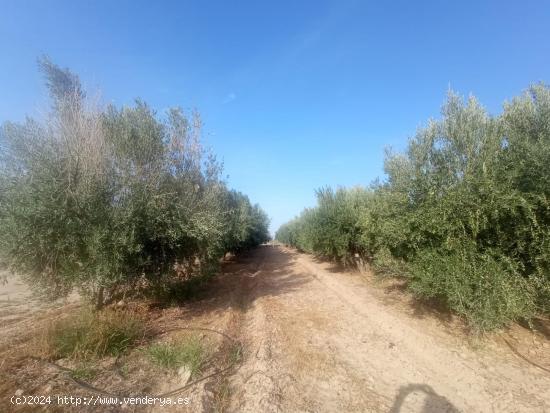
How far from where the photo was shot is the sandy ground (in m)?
4.70

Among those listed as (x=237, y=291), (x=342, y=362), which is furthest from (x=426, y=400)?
(x=237, y=291)

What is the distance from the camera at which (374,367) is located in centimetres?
596

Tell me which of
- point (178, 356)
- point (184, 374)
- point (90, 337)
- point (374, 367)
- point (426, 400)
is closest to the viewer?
point (426, 400)

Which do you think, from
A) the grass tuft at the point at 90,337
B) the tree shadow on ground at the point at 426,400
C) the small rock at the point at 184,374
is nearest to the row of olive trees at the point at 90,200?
the grass tuft at the point at 90,337

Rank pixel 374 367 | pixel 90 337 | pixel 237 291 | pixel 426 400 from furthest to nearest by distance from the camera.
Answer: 1. pixel 237 291
2. pixel 374 367
3. pixel 90 337
4. pixel 426 400

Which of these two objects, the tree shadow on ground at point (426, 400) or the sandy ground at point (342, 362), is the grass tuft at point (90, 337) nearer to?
the sandy ground at point (342, 362)

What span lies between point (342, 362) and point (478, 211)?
486 centimetres

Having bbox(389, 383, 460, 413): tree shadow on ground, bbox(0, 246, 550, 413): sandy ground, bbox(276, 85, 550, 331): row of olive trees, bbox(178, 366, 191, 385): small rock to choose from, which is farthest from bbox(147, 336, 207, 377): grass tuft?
bbox(276, 85, 550, 331): row of olive trees

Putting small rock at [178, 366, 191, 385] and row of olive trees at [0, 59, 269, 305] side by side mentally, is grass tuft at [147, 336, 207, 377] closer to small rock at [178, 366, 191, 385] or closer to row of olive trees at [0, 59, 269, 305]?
small rock at [178, 366, 191, 385]

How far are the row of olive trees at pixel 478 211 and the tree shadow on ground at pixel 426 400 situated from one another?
8.51ft

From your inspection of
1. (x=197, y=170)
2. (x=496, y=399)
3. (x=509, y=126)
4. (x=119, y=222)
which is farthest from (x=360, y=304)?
(x=119, y=222)

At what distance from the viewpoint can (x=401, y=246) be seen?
8.95 m

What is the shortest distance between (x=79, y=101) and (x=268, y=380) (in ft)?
28.9

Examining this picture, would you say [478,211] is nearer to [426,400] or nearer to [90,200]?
[426,400]
